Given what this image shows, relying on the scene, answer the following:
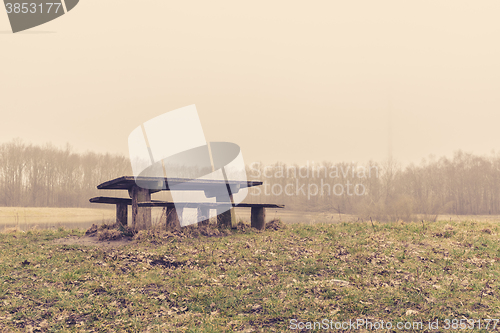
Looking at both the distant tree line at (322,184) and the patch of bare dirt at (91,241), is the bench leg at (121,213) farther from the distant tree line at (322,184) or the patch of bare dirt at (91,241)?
the distant tree line at (322,184)

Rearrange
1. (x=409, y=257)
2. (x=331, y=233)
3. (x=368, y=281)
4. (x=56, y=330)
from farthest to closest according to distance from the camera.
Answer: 1. (x=331, y=233)
2. (x=409, y=257)
3. (x=368, y=281)
4. (x=56, y=330)

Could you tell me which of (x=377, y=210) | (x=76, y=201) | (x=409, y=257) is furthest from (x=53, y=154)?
(x=409, y=257)

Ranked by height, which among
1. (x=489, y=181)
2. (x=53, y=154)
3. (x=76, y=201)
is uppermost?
(x=53, y=154)

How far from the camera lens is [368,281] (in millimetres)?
5039

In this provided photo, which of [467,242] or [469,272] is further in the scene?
[467,242]

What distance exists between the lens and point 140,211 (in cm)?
845

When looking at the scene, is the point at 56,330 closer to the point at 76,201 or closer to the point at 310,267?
the point at 310,267

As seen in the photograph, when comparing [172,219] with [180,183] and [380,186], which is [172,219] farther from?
[380,186]

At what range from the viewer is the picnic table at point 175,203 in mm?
8359

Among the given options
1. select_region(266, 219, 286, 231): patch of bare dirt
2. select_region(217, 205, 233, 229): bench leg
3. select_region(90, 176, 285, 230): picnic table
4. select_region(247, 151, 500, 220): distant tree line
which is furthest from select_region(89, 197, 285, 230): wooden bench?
select_region(247, 151, 500, 220): distant tree line

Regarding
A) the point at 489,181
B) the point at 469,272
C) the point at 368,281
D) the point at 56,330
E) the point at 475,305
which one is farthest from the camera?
the point at 489,181

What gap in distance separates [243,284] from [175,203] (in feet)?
13.1

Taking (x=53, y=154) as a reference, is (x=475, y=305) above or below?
below

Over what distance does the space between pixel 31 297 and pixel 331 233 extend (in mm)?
7064
